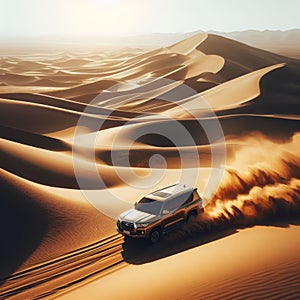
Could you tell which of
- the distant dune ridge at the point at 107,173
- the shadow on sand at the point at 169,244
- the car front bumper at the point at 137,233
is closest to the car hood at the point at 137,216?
the car front bumper at the point at 137,233

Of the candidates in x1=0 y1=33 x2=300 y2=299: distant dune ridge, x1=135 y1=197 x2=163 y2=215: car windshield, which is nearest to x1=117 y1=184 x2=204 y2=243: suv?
x1=135 y1=197 x2=163 y2=215: car windshield

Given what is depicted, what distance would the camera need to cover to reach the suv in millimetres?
10720

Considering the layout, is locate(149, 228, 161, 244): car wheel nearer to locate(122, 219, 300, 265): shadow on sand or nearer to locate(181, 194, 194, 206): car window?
locate(122, 219, 300, 265): shadow on sand

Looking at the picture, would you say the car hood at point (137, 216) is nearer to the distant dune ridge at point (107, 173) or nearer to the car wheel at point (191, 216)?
the distant dune ridge at point (107, 173)

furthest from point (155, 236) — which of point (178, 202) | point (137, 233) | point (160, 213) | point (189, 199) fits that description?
point (189, 199)

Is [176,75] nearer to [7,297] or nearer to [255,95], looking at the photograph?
[255,95]

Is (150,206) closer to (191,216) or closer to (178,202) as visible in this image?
(178,202)

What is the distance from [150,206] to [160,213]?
473 millimetres

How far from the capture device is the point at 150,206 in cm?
1144

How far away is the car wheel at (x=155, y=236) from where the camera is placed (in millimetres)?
10727

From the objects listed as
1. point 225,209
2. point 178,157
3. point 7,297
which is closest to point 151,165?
point 178,157

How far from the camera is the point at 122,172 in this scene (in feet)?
59.9

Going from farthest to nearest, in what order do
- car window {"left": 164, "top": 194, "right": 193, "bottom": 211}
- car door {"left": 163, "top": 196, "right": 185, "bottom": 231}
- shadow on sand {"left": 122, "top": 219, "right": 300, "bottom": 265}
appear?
car window {"left": 164, "top": 194, "right": 193, "bottom": 211} < car door {"left": 163, "top": 196, "right": 185, "bottom": 231} < shadow on sand {"left": 122, "top": 219, "right": 300, "bottom": 265}

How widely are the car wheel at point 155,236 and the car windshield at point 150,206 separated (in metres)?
0.49
